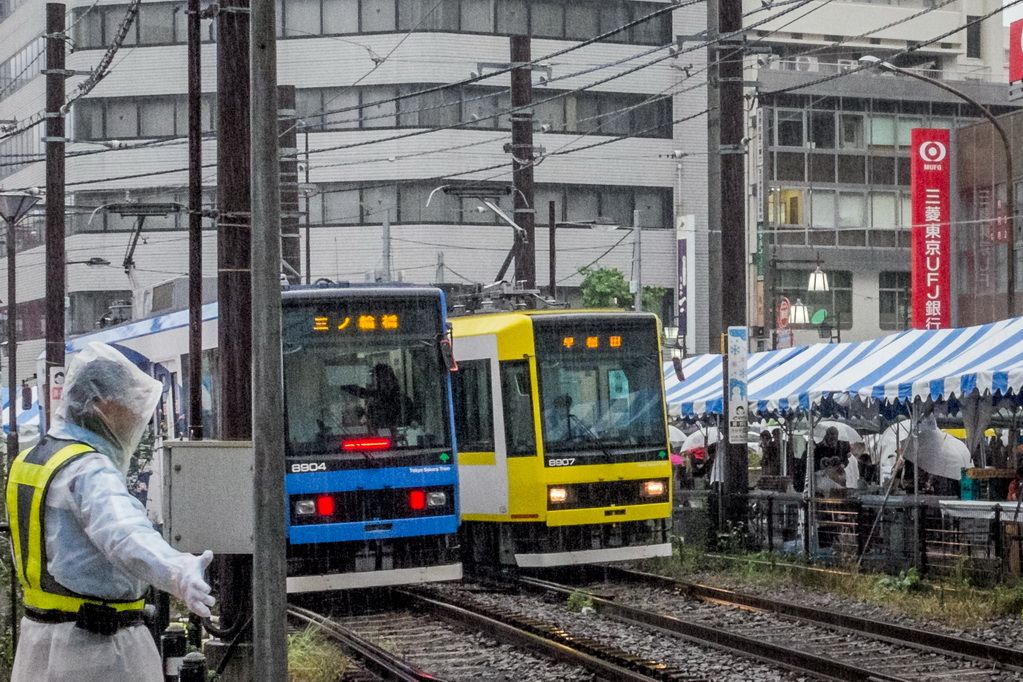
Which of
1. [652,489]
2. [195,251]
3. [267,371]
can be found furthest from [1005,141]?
[267,371]

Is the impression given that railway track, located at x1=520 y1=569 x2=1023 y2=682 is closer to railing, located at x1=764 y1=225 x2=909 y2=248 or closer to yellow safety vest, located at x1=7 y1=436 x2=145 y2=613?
yellow safety vest, located at x1=7 y1=436 x2=145 y2=613

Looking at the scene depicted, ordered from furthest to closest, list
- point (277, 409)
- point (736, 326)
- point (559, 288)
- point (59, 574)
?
point (559, 288) < point (736, 326) < point (277, 409) < point (59, 574)

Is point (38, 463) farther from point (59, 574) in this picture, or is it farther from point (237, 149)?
point (237, 149)

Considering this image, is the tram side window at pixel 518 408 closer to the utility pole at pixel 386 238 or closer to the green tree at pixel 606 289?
the utility pole at pixel 386 238

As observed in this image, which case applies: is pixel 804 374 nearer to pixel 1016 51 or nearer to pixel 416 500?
pixel 416 500

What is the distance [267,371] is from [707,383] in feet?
67.7

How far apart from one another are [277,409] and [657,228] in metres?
55.5

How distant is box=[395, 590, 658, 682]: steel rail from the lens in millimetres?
12688

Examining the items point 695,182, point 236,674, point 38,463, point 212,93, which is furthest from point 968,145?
point 38,463

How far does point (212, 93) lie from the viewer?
63.6m

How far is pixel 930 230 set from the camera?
46.0 meters

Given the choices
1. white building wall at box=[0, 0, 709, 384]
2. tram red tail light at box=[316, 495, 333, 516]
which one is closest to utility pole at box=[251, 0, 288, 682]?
tram red tail light at box=[316, 495, 333, 516]

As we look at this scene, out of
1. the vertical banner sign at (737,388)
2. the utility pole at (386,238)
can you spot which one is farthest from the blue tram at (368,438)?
the utility pole at (386,238)

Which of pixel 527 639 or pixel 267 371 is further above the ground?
pixel 267 371
